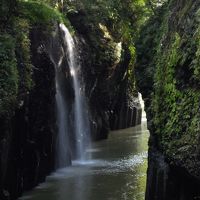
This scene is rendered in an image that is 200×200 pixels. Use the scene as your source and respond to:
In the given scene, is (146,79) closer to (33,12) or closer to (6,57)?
(6,57)

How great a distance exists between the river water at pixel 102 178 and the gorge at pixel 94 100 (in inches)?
1.5

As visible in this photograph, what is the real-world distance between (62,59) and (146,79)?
7.90 metres

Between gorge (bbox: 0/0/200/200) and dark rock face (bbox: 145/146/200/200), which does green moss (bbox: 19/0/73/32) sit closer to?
gorge (bbox: 0/0/200/200)

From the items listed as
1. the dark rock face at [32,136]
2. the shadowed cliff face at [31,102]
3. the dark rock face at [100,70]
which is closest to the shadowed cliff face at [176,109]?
the shadowed cliff face at [31,102]

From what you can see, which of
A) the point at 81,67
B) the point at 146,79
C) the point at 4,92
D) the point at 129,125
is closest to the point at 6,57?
the point at 4,92

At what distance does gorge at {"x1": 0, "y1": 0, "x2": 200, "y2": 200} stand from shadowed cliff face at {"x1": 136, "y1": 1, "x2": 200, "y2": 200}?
26mm

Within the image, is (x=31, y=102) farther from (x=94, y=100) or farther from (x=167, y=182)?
(x=94, y=100)

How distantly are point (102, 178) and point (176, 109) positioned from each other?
7.98 m

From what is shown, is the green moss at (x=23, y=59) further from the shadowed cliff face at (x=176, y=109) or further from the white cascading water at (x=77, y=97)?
the white cascading water at (x=77, y=97)

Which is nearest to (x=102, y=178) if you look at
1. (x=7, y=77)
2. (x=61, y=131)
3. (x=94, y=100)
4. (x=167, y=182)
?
(x=61, y=131)

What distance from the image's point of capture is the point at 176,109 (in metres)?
10.4

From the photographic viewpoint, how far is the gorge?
10.6 meters

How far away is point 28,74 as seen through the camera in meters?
15.5

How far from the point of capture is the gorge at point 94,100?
1057cm
